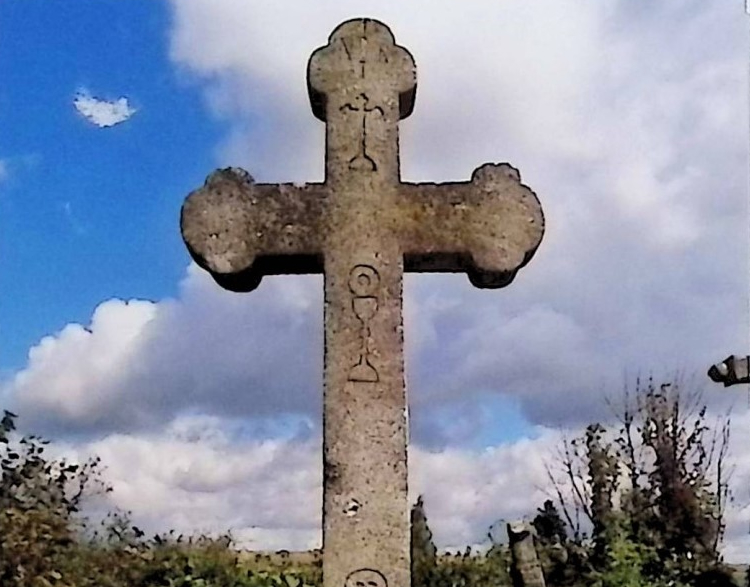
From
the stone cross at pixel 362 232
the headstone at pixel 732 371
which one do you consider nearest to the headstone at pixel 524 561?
the headstone at pixel 732 371

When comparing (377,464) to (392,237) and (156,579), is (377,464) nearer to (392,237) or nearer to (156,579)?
(392,237)

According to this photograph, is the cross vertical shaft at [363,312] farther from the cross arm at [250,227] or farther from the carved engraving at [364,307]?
the cross arm at [250,227]

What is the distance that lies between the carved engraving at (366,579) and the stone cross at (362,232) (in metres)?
0.27

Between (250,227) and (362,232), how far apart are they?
1.60ft

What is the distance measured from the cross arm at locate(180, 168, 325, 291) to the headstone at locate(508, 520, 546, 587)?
9.90ft

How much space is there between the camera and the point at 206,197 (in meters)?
5.05

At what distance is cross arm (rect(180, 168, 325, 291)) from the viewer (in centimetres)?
499

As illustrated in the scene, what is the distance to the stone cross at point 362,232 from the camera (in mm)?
4691

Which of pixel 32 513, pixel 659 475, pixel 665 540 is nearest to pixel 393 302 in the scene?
pixel 32 513

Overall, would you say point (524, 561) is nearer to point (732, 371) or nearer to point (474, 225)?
point (732, 371)

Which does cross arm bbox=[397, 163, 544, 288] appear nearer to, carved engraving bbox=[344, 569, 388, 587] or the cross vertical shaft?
the cross vertical shaft

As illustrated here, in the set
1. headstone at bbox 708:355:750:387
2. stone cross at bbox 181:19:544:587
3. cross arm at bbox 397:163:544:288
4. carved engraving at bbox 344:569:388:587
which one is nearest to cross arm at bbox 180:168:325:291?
stone cross at bbox 181:19:544:587

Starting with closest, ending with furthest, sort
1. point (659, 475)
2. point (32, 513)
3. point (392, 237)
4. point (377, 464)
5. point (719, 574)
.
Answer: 1. point (377, 464)
2. point (392, 237)
3. point (719, 574)
4. point (32, 513)
5. point (659, 475)

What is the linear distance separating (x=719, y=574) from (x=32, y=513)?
6.59 meters
